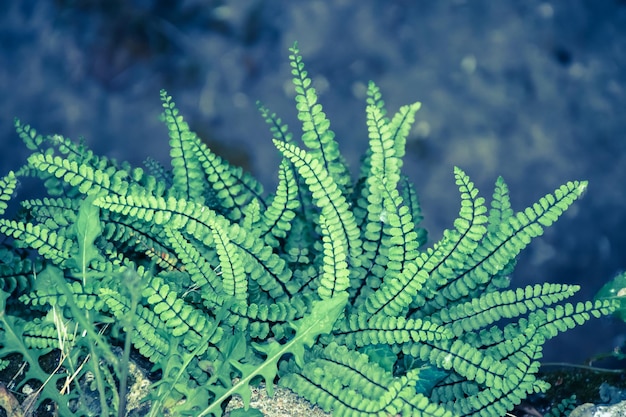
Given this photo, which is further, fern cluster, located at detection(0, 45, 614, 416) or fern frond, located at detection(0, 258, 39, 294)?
fern frond, located at detection(0, 258, 39, 294)

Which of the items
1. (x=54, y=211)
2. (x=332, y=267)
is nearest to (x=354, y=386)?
(x=332, y=267)

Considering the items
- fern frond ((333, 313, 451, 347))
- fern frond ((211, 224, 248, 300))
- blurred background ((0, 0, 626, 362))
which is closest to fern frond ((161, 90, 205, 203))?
fern frond ((211, 224, 248, 300))

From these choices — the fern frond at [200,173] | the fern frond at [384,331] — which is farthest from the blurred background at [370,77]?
the fern frond at [384,331]

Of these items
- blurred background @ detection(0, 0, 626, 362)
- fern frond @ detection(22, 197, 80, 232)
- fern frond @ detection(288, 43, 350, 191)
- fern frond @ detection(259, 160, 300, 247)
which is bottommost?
fern frond @ detection(22, 197, 80, 232)

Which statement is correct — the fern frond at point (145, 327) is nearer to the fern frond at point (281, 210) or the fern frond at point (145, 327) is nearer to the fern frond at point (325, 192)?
the fern frond at point (281, 210)

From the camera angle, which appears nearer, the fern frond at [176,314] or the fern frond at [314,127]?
the fern frond at [176,314]

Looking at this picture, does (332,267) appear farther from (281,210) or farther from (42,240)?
(42,240)

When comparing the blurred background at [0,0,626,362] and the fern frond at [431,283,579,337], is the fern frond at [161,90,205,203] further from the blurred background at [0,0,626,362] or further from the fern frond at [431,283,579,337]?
the blurred background at [0,0,626,362]
